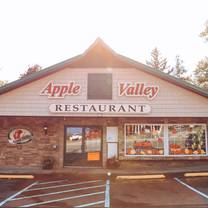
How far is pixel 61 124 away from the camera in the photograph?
51.5 feet

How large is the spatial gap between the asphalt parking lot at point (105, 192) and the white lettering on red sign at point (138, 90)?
4338 mm

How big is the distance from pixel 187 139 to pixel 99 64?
639cm

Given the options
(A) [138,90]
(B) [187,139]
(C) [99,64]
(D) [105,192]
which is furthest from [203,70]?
(D) [105,192]

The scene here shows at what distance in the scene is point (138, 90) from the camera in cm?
1482

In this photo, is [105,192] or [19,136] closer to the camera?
[105,192]

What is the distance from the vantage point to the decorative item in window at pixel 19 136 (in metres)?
15.6

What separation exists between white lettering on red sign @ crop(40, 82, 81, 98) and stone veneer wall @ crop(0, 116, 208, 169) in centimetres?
158

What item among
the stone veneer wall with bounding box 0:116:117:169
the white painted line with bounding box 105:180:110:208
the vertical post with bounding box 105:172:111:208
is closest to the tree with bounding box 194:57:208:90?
the stone veneer wall with bounding box 0:116:117:169

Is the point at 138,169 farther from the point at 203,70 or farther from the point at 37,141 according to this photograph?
the point at 203,70

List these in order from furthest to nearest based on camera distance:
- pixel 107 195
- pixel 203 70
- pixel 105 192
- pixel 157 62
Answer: pixel 157 62 < pixel 203 70 < pixel 105 192 < pixel 107 195

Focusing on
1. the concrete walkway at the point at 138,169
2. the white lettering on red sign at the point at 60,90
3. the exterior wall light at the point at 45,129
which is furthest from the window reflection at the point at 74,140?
the white lettering on red sign at the point at 60,90

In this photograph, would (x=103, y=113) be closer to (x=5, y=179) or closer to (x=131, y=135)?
(x=131, y=135)

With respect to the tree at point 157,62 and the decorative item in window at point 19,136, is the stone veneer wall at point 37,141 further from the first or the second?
the tree at point 157,62

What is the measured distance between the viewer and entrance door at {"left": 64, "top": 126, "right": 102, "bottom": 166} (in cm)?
1560
